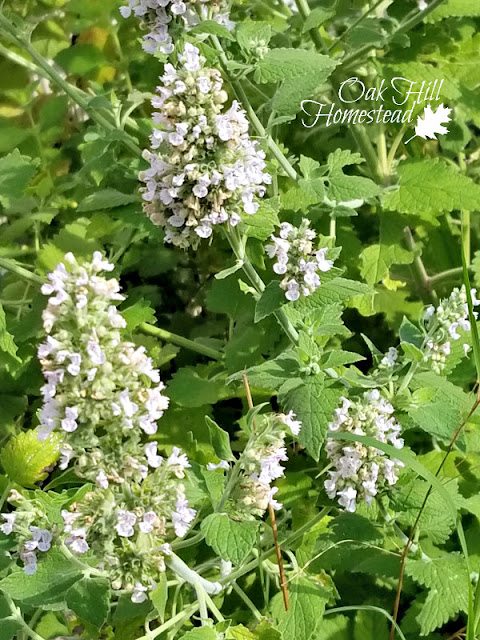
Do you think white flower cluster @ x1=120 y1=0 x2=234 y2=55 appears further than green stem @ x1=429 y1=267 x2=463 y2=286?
No

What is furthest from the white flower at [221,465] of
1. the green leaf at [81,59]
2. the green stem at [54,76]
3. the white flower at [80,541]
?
the green leaf at [81,59]

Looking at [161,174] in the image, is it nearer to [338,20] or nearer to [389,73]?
[389,73]

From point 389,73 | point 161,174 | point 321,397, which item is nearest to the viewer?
point 161,174

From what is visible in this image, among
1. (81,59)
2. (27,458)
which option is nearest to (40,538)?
(27,458)

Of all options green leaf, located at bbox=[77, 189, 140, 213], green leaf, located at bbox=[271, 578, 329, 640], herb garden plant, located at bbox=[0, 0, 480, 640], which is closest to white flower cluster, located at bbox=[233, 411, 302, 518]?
herb garden plant, located at bbox=[0, 0, 480, 640]

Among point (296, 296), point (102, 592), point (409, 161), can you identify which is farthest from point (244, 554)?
point (409, 161)

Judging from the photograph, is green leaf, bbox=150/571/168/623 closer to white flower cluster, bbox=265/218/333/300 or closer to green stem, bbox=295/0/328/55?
white flower cluster, bbox=265/218/333/300

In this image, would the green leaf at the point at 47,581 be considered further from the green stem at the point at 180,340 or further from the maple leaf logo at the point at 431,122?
the maple leaf logo at the point at 431,122

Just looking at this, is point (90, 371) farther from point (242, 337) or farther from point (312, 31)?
point (312, 31)
